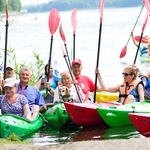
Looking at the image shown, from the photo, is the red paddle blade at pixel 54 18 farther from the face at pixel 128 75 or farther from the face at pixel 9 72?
the face at pixel 128 75

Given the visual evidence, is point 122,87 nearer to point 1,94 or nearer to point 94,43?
point 1,94

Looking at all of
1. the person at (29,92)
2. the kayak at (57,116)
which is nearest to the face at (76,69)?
the kayak at (57,116)

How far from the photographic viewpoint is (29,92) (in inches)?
293

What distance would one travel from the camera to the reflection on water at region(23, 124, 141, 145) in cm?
698

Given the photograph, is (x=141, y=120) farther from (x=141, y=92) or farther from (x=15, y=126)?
(x=15, y=126)

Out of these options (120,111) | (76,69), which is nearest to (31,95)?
(76,69)

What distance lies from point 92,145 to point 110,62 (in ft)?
52.0

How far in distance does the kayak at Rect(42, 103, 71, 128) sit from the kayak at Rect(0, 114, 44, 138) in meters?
0.32

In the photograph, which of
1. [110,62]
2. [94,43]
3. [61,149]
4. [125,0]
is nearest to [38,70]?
[61,149]

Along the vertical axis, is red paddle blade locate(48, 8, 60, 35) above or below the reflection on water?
above

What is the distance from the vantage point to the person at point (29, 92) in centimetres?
732

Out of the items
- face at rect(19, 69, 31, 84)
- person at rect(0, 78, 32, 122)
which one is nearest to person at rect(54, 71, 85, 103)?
face at rect(19, 69, 31, 84)

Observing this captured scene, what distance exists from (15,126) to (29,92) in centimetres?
75

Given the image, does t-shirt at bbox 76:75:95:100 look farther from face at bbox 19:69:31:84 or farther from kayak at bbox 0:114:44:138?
kayak at bbox 0:114:44:138
